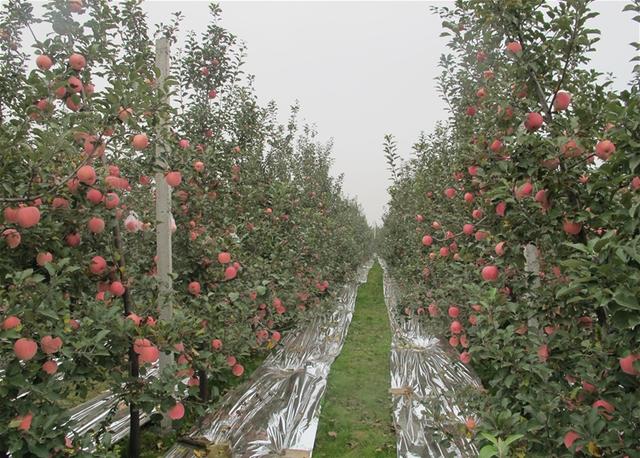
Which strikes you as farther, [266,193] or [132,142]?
[266,193]

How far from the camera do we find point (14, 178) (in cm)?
218

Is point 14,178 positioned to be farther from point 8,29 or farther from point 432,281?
point 432,281

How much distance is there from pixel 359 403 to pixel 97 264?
346 cm

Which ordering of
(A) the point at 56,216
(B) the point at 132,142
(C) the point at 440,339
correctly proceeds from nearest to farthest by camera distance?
1. (A) the point at 56,216
2. (B) the point at 132,142
3. (C) the point at 440,339

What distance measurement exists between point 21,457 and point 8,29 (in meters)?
2.68

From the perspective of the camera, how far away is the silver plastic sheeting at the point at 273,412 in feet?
12.1

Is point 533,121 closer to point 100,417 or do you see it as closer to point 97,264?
point 97,264

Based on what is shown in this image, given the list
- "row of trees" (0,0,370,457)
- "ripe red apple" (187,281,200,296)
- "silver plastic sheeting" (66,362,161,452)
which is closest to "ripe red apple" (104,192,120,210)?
"row of trees" (0,0,370,457)

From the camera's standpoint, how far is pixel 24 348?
1.79m

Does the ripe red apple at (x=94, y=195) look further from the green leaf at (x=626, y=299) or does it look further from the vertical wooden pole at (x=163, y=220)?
the green leaf at (x=626, y=299)

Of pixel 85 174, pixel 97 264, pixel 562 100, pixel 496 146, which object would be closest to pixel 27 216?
pixel 85 174

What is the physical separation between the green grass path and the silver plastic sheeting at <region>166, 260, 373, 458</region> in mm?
149

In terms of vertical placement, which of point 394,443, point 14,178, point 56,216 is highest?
point 14,178

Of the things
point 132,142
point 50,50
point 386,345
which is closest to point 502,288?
point 132,142
